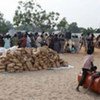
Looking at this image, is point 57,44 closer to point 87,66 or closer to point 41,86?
point 41,86

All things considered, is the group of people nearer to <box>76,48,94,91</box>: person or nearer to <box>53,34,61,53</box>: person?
<box>53,34,61,53</box>: person

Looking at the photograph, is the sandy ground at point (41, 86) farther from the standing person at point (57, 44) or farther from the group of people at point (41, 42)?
the standing person at point (57, 44)

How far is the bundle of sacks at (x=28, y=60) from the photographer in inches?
595

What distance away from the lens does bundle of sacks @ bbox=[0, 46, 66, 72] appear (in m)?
15.1

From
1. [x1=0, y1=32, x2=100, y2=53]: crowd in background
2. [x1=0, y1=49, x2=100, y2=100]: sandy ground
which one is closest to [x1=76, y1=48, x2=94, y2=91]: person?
[x1=0, y1=49, x2=100, y2=100]: sandy ground

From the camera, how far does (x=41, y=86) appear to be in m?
11.4

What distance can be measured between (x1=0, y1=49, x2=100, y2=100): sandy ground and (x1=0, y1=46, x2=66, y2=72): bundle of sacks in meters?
0.66

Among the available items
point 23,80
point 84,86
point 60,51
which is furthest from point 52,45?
point 84,86

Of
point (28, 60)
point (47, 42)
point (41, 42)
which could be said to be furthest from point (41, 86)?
point (47, 42)

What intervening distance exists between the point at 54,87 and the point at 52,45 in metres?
14.0

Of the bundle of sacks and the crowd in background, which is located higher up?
the crowd in background

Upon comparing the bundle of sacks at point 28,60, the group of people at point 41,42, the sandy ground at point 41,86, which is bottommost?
the sandy ground at point 41,86

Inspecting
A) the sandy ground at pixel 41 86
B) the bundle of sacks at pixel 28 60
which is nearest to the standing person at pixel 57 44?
the bundle of sacks at pixel 28 60

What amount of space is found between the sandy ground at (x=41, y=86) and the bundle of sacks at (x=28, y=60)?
0.66 meters
